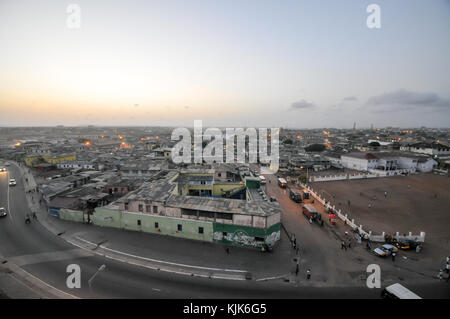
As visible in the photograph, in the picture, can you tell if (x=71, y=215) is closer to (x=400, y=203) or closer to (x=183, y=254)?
(x=183, y=254)

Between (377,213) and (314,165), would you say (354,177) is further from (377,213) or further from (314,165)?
(377,213)

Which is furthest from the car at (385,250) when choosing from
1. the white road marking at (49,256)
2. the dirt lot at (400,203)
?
the white road marking at (49,256)

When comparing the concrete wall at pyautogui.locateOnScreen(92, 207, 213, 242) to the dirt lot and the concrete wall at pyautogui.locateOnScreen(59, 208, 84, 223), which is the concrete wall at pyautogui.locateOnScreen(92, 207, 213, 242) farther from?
the dirt lot

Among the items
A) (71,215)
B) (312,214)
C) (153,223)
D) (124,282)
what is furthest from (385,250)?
(71,215)
